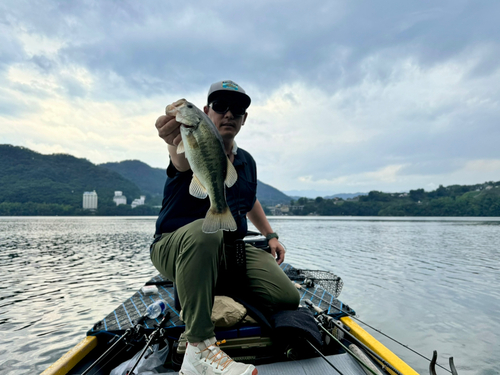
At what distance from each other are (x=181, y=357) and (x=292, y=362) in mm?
968

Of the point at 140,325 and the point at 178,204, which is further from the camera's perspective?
the point at 140,325

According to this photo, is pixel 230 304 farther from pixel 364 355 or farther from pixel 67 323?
pixel 67 323

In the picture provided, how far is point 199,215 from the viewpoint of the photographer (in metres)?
2.98

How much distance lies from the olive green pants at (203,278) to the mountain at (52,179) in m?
115

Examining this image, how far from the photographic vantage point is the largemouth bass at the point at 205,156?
216 cm

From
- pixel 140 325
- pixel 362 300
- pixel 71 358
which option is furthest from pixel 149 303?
pixel 362 300

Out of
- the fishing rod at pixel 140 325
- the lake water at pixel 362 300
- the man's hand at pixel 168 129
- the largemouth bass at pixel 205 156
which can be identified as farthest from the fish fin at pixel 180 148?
the lake water at pixel 362 300

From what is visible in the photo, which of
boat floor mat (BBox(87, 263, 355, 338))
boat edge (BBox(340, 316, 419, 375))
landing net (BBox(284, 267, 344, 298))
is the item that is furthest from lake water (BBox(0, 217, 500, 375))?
boat edge (BBox(340, 316, 419, 375))

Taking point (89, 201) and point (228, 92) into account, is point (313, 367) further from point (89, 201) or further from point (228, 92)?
point (89, 201)

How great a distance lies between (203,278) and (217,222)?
1.53 feet

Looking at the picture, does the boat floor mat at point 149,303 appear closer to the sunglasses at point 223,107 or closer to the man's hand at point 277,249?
the man's hand at point 277,249

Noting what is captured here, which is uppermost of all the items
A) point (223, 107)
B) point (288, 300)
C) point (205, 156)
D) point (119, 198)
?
point (119, 198)

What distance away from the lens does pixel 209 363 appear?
2.12 metres

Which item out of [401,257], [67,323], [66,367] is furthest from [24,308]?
[401,257]
